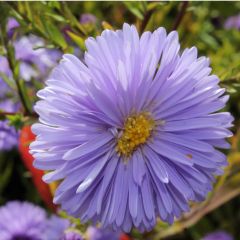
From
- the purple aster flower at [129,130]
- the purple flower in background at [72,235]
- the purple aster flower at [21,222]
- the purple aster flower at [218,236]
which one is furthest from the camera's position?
the purple aster flower at [218,236]

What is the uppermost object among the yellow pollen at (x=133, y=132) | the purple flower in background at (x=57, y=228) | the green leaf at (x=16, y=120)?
the green leaf at (x=16, y=120)

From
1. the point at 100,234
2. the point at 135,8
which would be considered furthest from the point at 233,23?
the point at 100,234

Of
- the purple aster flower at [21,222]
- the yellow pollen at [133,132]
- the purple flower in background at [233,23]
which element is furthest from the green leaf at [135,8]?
the purple flower in background at [233,23]

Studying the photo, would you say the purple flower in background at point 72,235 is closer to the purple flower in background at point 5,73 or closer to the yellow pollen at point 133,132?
the yellow pollen at point 133,132

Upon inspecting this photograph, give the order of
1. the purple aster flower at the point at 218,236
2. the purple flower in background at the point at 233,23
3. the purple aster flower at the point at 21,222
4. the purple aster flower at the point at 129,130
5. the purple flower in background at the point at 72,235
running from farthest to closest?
the purple flower in background at the point at 233,23
the purple aster flower at the point at 218,236
the purple aster flower at the point at 21,222
the purple flower in background at the point at 72,235
the purple aster flower at the point at 129,130

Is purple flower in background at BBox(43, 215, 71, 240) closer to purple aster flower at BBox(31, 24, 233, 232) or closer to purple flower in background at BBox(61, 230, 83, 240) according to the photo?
purple flower in background at BBox(61, 230, 83, 240)

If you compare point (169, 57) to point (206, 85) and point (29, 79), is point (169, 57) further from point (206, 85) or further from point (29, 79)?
point (29, 79)

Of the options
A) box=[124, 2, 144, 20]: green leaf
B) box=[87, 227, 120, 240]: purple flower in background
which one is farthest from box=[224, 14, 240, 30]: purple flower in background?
box=[87, 227, 120, 240]: purple flower in background

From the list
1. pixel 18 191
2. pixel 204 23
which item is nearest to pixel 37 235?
pixel 18 191
